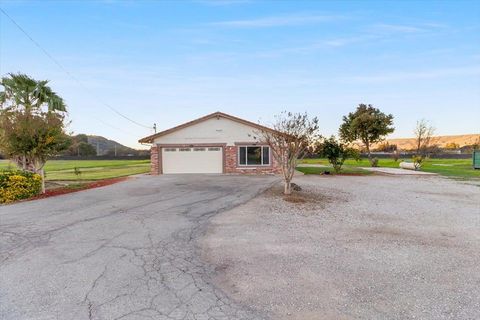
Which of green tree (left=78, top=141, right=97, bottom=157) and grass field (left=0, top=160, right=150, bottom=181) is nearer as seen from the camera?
grass field (left=0, top=160, right=150, bottom=181)

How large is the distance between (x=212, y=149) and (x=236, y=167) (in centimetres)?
248

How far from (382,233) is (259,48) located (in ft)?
51.1

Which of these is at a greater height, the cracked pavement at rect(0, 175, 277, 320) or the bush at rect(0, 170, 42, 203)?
the bush at rect(0, 170, 42, 203)

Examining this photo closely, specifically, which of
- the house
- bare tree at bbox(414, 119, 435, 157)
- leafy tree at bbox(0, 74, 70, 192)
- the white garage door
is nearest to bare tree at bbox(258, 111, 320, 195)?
the house

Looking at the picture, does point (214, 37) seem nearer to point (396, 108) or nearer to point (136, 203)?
point (136, 203)

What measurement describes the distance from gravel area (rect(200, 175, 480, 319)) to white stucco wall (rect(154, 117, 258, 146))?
39.7ft

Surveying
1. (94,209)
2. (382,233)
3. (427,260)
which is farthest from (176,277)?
(94,209)

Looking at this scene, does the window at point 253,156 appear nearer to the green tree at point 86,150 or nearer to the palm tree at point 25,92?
the palm tree at point 25,92

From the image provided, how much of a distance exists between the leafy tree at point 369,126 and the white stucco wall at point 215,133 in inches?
525

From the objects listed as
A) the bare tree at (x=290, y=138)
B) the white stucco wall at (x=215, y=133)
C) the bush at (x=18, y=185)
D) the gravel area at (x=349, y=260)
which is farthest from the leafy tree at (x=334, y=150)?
the bush at (x=18, y=185)

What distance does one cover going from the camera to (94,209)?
868cm

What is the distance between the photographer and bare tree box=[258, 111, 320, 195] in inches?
455

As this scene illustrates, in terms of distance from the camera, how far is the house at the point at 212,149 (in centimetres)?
2047

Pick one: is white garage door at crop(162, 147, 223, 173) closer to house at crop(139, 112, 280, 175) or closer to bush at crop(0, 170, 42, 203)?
house at crop(139, 112, 280, 175)
